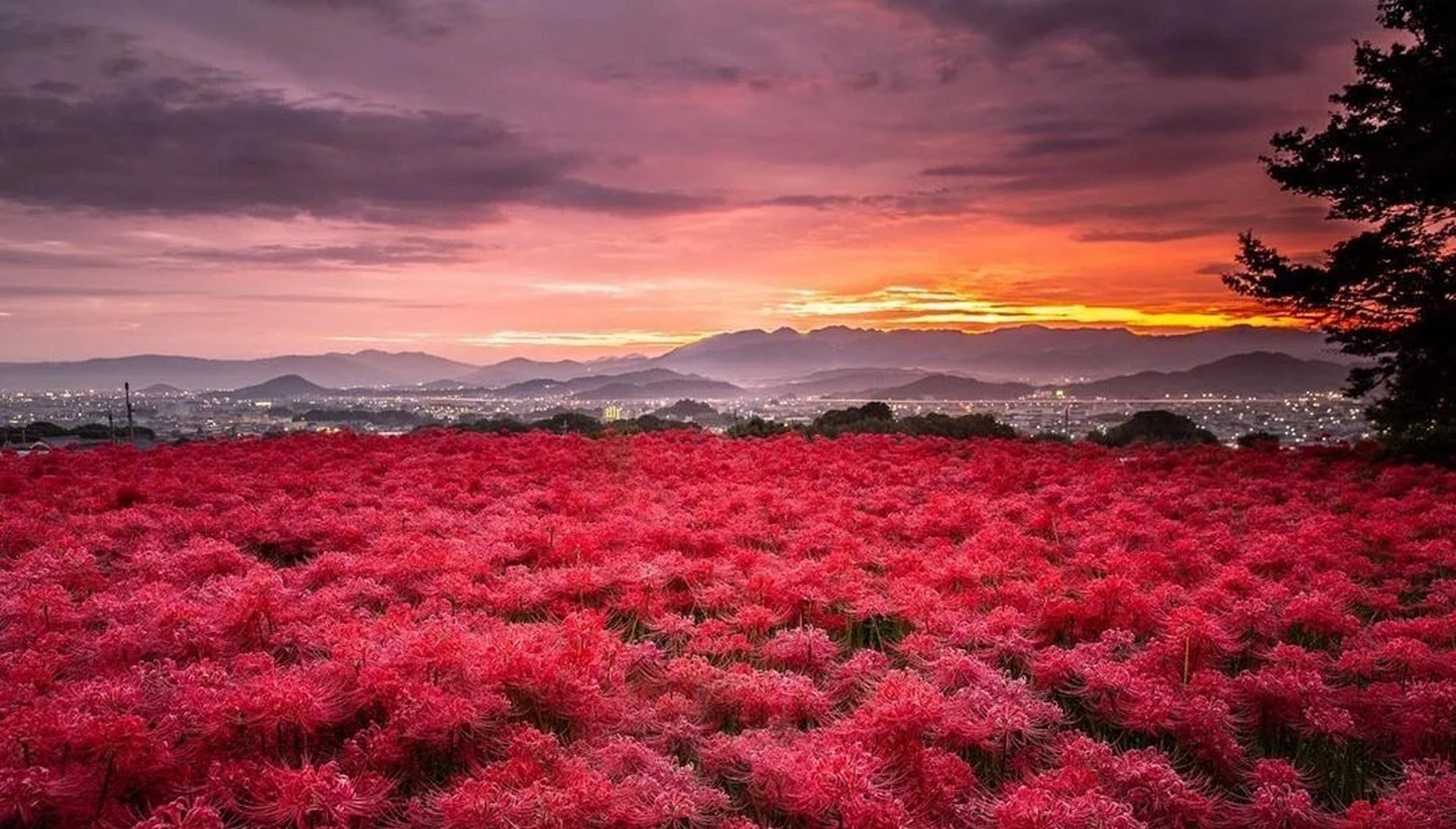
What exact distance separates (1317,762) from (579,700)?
2.80 m

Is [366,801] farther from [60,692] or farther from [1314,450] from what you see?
[1314,450]

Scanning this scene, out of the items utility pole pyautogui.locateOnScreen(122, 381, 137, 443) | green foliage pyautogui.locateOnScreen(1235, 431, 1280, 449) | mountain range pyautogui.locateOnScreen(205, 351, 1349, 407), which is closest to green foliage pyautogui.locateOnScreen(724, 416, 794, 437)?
Answer: green foliage pyautogui.locateOnScreen(1235, 431, 1280, 449)

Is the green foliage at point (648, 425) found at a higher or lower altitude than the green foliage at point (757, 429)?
higher

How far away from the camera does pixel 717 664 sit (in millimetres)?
4250

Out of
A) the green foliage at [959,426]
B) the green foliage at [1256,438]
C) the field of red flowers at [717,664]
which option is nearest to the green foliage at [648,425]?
the green foliage at [959,426]

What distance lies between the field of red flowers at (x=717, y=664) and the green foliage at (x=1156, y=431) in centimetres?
953

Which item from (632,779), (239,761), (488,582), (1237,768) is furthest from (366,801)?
(1237,768)

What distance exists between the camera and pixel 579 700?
11.1ft

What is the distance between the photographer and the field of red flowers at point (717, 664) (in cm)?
274

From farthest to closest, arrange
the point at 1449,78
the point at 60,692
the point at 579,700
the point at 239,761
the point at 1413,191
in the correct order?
the point at 1413,191, the point at 1449,78, the point at 579,700, the point at 60,692, the point at 239,761

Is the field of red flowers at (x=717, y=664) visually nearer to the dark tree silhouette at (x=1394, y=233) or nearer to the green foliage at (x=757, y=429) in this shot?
the dark tree silhouette at (x=1394, y=233)

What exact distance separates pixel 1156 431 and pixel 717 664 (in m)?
16.1

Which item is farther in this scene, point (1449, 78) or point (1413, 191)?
point (1413, 191)

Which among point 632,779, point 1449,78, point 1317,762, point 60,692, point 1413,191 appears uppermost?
point 1449,78
